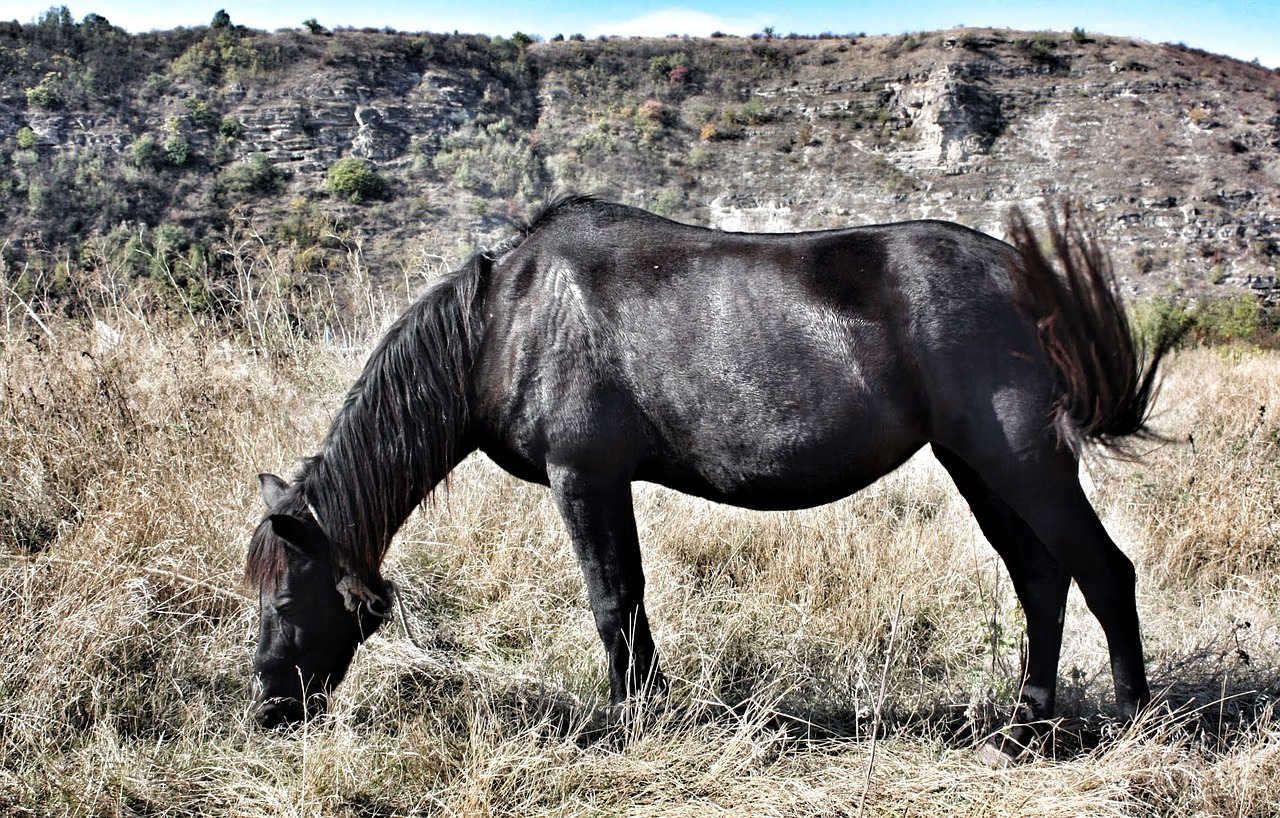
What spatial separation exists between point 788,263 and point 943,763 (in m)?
1.77

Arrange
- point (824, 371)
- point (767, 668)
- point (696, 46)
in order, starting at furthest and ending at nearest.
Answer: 1. point (696, 46)
2. point (767, 668)
3. point (824, 371)

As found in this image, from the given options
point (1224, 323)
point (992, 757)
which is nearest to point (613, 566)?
point (992, 757)

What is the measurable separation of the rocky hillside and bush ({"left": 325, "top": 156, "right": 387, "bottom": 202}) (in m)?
0.09

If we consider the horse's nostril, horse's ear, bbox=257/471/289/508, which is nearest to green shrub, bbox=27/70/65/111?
horse's ear, bbox=257/471/289/508

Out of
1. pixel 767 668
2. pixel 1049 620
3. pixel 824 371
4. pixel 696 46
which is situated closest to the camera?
pixel 824 371

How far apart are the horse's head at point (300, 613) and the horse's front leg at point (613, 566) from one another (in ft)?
2.59

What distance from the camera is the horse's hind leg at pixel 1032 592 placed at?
304 cm

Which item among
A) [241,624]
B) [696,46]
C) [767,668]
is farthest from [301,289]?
[696,46]

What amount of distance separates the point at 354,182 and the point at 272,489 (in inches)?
1293

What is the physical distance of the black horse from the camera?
8.70ft

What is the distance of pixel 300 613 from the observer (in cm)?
300

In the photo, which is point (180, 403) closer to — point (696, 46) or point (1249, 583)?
point (1249, 583)

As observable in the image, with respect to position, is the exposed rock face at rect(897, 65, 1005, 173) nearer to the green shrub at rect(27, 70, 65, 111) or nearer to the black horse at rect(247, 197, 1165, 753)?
the green shrub at rect(27, 70, 65, 111)

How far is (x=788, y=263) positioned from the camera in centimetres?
286
